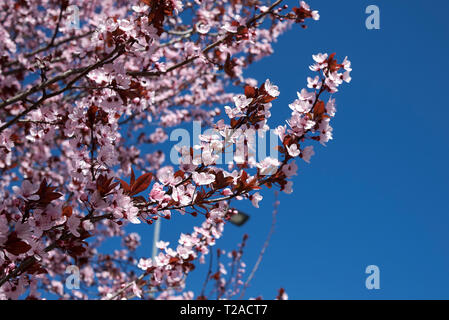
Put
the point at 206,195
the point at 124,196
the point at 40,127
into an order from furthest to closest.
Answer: the point at 40,127 → the point at 206,195 → the point at 124,196

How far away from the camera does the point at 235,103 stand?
1.87m

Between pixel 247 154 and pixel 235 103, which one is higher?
pixel 235 103

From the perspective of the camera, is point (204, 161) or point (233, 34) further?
point (233, 34)

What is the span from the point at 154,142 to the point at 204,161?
20.5 feet

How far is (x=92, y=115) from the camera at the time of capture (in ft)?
7.02

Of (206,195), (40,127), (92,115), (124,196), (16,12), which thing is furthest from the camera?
(16,12)

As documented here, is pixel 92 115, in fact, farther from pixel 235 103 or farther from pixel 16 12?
pixel 16 12

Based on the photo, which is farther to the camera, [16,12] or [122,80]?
[16,12]

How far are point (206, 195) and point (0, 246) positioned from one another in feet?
3.10

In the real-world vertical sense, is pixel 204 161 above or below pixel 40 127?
below
